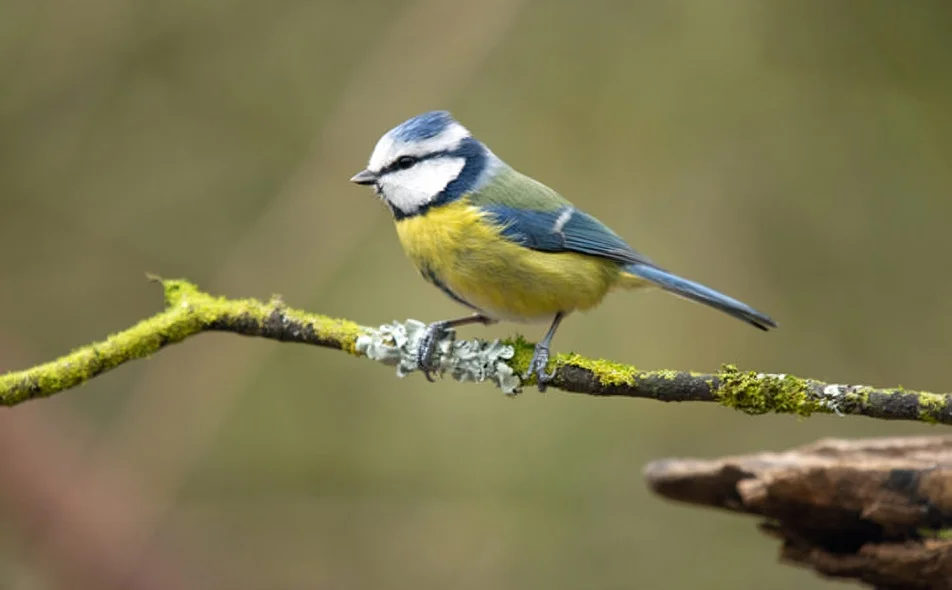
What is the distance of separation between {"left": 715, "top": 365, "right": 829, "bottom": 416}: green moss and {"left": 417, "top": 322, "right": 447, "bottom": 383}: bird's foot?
0.63m

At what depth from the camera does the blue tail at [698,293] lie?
1.82 meters

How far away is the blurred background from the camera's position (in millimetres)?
3033

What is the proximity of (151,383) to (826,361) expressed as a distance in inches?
91.3

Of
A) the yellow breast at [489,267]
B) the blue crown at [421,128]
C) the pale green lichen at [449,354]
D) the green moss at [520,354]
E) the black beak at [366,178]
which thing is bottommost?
the pale green lichen at [449,354]

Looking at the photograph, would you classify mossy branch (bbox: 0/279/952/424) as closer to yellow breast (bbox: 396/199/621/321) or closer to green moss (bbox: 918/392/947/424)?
green moss (bbox: 918/392/947/424)

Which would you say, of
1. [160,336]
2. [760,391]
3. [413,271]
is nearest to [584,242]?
[760,391]

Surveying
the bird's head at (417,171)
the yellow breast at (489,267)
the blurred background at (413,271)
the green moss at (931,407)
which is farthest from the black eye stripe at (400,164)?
the blurred background at (413,271)

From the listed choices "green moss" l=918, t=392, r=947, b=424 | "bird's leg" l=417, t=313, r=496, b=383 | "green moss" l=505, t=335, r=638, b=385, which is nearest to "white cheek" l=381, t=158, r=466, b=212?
"bird's leg" l=417, t=313, r=496, b=383

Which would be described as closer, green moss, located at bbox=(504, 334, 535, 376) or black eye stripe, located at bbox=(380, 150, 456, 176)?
green moss, located at bbox=(504, 334, 535, 376)

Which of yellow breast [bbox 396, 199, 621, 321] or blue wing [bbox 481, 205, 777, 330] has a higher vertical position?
blue wing [bbox 481, 205, 777, 330]

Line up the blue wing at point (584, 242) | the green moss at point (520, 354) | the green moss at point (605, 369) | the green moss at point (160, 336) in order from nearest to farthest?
1. the green moss at point (605, 369)
2. the green moss at point (160, 336)
3. the green moss at point (520, 354)
4. the blue wing at point (584, 242)

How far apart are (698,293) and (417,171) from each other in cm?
66

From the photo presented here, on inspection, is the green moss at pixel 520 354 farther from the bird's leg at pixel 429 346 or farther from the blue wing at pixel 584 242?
the blue wing at pixel 584 242

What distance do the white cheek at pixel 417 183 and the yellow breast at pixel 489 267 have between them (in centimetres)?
4
